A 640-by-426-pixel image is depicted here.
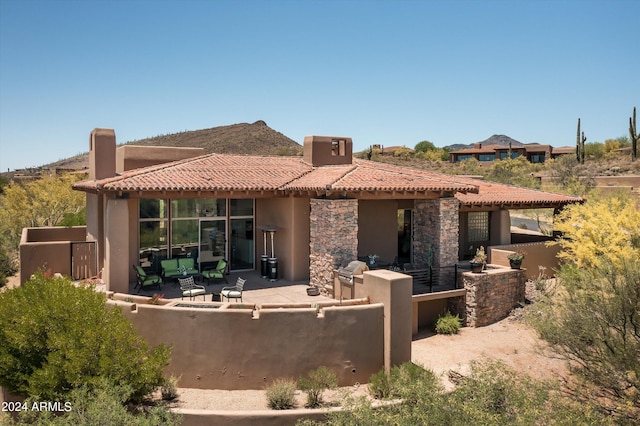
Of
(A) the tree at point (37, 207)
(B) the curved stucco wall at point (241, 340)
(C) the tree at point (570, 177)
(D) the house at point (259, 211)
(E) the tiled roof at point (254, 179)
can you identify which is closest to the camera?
(B) the curved stucco wall at point (241, 340)

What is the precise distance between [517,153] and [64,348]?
255ft

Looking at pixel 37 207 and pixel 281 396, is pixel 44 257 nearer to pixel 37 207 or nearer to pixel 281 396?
pixel 281 396

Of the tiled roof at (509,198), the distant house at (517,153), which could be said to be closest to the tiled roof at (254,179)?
the tiled roof at (509,198)

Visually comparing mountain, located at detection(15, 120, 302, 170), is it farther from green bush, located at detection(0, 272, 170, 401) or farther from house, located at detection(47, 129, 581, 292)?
green bush, located at detection(0, 272, 170, 401)

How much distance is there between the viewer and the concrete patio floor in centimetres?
1425

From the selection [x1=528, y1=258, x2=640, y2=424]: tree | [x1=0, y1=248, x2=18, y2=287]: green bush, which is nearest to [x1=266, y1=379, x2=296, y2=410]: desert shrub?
[x1=528, y1=258, x2=640, y2=424]: tree

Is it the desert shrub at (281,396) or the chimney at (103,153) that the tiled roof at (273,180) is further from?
the desert shrub at (281,396)

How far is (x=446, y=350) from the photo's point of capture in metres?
13.9

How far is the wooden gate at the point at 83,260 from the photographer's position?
16.7 m

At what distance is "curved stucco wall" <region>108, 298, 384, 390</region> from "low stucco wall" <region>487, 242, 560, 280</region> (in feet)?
31.1

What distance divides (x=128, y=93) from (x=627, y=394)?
3509 cm

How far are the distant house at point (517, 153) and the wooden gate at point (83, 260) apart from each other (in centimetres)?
6346

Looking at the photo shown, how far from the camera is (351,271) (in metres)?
13.5

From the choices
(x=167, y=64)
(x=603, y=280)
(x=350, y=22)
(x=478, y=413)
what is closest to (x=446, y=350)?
(x=603, y=280)
